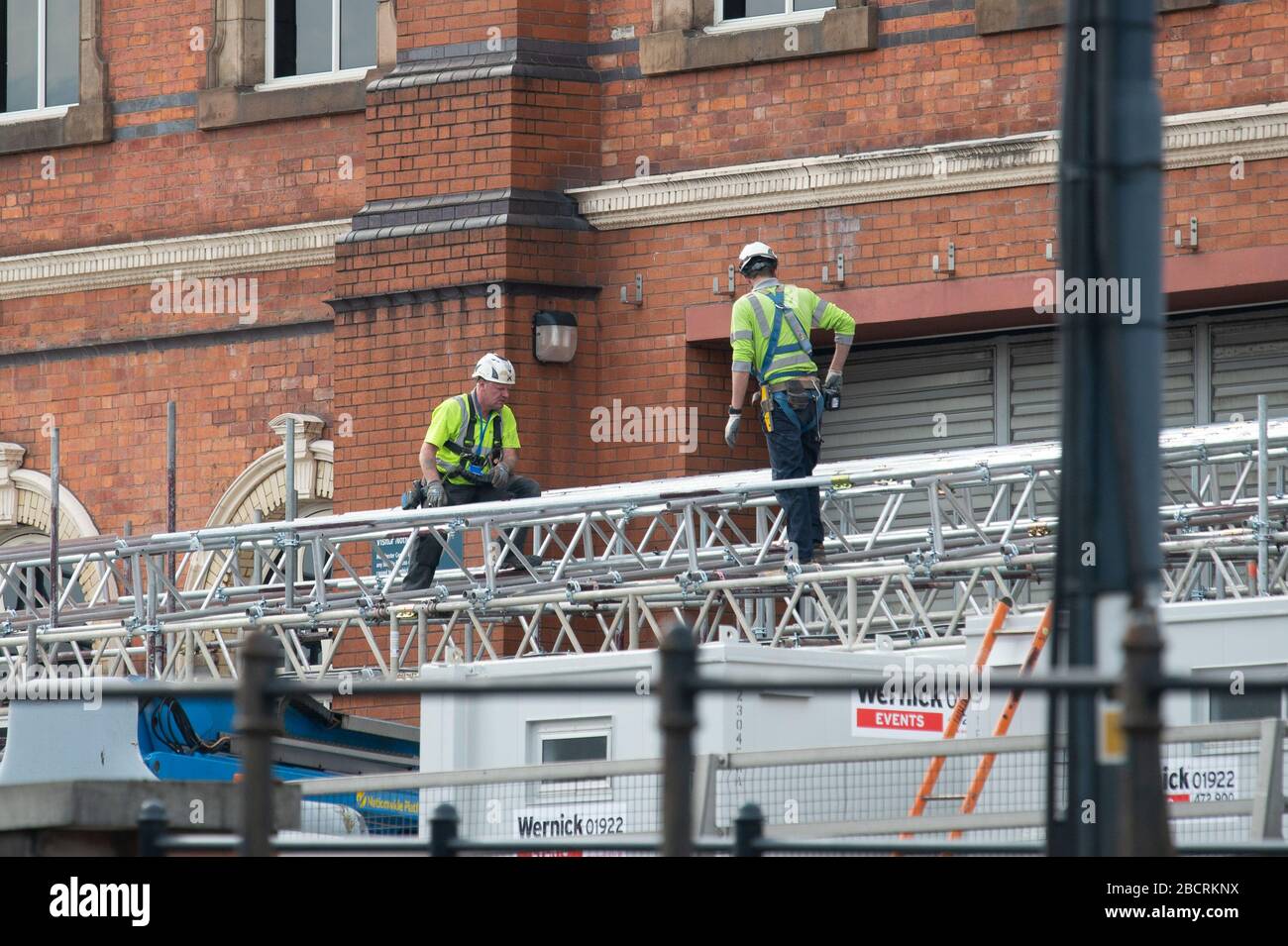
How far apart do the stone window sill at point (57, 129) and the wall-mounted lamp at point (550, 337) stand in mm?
5418

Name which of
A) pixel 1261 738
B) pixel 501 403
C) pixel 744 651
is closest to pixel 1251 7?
pixel 501 403

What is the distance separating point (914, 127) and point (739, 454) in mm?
2878

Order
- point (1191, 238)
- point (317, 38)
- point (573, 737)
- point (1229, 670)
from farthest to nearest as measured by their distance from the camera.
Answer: point (317, 38), point (1191, 238), point (573, 737), point (1229, 670)

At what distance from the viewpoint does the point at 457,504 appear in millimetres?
18156

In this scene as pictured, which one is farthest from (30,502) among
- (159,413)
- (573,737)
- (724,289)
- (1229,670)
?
(1229,670)

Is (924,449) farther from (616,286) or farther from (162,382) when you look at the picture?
(162,382)

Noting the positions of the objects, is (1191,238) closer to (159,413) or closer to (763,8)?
(763,8)

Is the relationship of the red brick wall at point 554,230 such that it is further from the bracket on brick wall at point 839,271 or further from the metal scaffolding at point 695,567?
the metal scaffolding at point 695,567

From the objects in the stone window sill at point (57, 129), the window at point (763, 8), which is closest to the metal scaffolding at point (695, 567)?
the window at point (763, 8)

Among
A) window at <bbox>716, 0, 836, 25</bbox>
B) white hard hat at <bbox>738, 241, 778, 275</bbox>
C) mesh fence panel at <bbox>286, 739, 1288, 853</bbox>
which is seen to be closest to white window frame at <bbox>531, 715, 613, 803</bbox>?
mesh fence panel at <bbox>286, 739, 1288, 853</bbox>

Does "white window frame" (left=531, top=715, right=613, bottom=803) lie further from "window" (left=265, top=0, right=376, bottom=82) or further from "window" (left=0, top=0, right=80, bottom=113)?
"window" (left=0, top=0, right=80, bottom=113)

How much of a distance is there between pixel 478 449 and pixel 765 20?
17.1 feet

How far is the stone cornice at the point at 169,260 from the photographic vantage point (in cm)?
2366

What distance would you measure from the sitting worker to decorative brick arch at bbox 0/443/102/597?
7355mm
